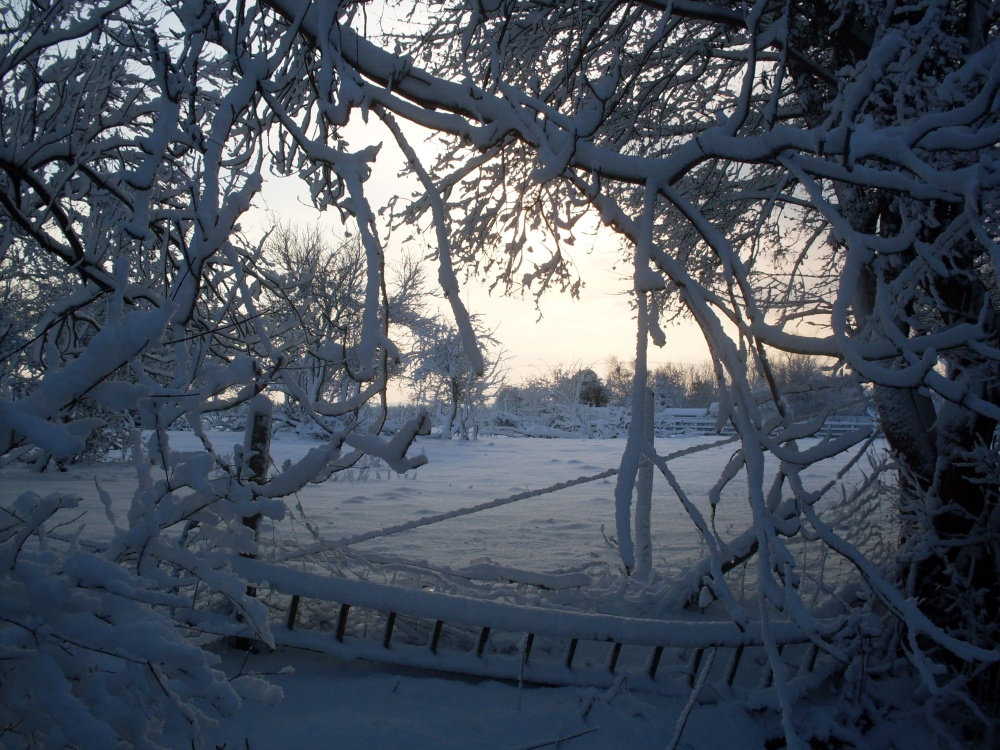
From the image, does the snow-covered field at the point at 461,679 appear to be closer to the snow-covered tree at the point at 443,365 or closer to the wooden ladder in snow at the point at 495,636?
the wooden ladder in snow at the point at 495,636

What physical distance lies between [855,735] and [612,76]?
2862 millimetres

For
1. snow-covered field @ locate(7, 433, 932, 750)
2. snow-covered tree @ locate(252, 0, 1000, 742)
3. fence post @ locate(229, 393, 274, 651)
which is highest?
snow-covered tree @ locate(252, 0, 1000, 742)

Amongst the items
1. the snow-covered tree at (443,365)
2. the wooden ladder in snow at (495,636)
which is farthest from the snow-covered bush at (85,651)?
the snow-covered tree at (443,365)

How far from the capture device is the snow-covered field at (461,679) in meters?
2.05

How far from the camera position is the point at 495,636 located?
2.79 m

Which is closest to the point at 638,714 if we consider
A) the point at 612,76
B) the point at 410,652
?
the point at 410,652

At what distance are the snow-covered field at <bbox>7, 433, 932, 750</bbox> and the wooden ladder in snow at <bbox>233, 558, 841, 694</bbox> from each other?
63 millimetres

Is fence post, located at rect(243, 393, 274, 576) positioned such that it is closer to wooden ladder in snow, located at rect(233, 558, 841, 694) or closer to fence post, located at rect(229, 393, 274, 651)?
fence post, located at rect(229, 393, 274, 651)

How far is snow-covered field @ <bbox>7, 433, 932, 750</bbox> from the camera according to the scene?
2.05m

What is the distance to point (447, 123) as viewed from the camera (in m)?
1.51

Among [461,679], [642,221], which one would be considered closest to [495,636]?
[461,679]

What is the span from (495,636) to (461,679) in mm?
395

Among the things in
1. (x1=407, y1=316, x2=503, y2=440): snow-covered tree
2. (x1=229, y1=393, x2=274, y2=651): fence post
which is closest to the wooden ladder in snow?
(x1=229, y1=393, x2=274, y2=651): fence post

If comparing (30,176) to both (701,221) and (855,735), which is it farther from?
(855,735)
